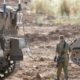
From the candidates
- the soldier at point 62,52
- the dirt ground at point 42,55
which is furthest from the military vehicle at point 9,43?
the soldier at point 62,52

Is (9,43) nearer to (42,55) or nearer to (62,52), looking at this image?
(62,52)

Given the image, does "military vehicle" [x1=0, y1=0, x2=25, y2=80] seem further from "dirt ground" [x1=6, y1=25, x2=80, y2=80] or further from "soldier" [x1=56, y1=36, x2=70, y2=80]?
"soldier" [x1=56, y1=36, x2=70, y2=80]

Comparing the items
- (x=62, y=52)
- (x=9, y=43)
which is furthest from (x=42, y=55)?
(x=62, y=52)

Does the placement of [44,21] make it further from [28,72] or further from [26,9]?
[28,72]

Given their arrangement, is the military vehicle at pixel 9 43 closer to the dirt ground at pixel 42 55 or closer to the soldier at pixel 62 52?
the dirt ground at pixel 42 55

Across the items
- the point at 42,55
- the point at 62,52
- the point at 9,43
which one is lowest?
the point at 42,55

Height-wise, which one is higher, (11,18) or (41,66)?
(11,18)

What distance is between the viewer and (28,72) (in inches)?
519

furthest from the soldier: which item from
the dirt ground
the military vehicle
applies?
the dirt ground

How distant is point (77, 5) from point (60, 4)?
1.29m

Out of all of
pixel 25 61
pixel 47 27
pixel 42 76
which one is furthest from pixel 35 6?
pixel 42 76

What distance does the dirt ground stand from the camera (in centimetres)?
1264

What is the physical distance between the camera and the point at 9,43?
1096 cm

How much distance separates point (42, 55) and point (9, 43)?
19.5 ft
